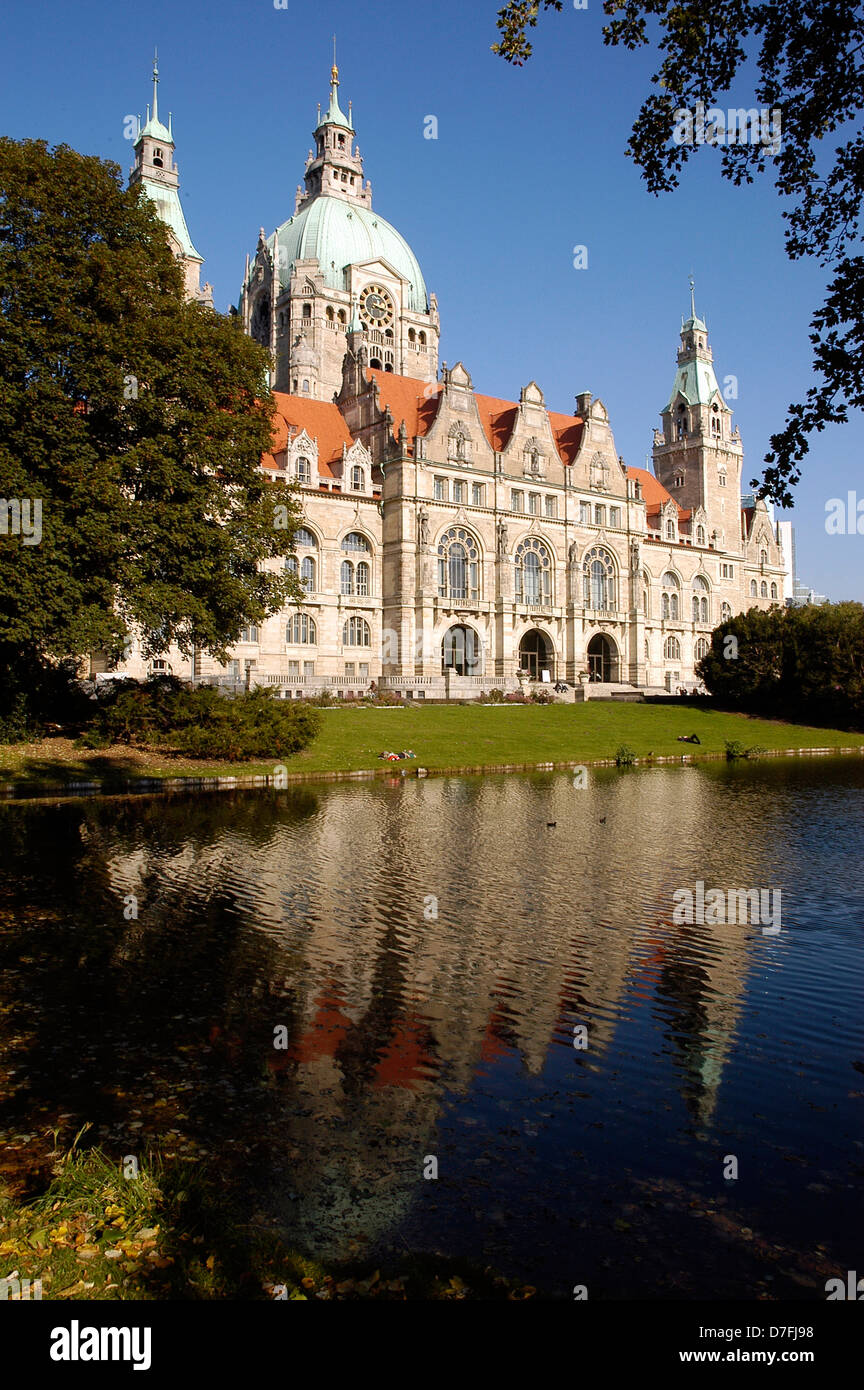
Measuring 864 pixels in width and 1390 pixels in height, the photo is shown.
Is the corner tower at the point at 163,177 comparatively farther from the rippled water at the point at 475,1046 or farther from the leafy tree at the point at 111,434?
the rippled water at the point at 475,1046

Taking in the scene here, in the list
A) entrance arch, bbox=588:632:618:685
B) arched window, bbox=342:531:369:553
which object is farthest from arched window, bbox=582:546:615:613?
arched window, bbox=342:531:369:553

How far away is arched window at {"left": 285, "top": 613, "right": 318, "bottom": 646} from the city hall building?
102 mm

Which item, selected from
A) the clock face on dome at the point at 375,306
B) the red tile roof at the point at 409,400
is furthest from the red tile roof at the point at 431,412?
the clock face on dome at the point at 375,306

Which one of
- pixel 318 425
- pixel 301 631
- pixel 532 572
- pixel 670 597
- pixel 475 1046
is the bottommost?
pixel 475 1046

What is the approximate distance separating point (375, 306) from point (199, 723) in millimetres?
65115

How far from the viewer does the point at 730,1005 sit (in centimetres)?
992

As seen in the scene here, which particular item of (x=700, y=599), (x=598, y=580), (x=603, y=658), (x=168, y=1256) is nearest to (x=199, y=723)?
(x=168, y=1256)

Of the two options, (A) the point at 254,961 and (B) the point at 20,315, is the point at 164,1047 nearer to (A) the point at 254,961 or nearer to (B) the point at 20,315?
(A) the point at 254,961

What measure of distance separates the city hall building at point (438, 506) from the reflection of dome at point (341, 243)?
21 cm

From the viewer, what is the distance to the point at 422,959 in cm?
1141

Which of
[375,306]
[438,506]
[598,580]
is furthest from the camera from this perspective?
[375,306]

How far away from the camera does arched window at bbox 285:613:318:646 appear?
196ft

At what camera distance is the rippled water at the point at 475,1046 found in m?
5.89

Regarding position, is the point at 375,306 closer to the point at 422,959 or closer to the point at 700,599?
the point at 700,599
